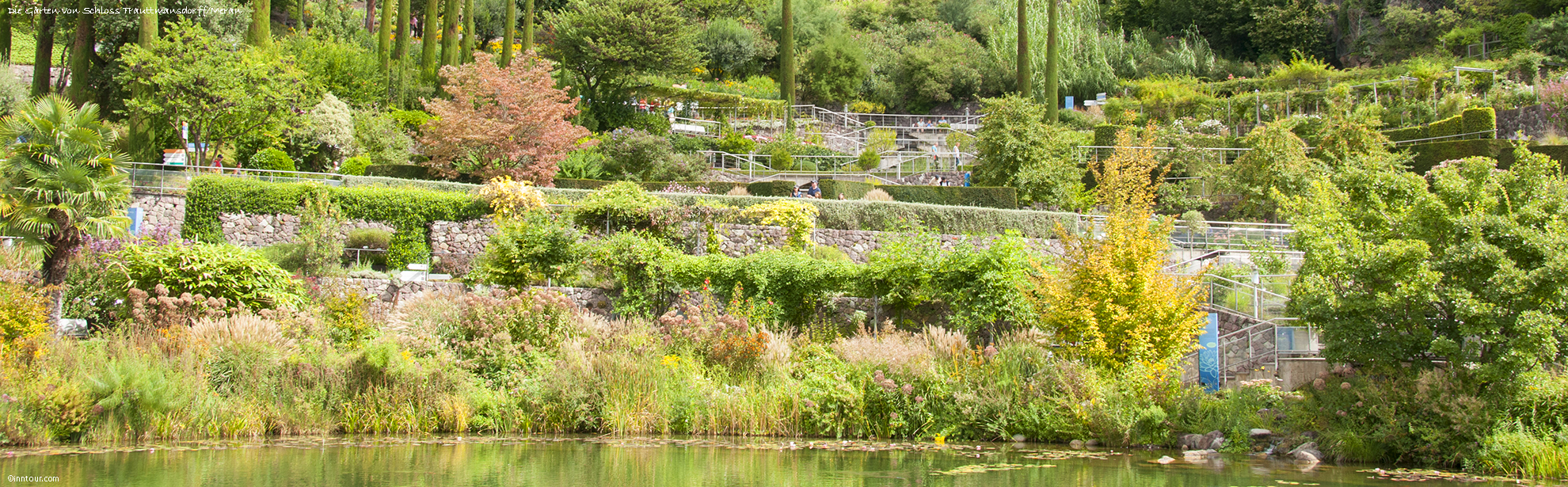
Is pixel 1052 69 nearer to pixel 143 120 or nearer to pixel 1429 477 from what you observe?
pixel 143 120

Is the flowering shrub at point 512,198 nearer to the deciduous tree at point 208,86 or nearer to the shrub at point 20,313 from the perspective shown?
the deciduous tree at point 208,86

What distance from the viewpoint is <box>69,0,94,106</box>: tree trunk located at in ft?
92.6

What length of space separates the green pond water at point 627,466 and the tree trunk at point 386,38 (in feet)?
85.7

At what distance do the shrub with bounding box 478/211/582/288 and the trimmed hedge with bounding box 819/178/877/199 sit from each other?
8961 millimetres

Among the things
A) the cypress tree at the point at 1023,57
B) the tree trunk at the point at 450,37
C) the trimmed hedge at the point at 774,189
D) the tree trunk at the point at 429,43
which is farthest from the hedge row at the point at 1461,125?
the tree trunk at the point at 429,43

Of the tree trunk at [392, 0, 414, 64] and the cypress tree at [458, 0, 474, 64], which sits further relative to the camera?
the cypress tree at [458, 0, 474, 64]

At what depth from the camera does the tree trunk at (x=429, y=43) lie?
1426 inches

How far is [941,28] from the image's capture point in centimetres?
5456

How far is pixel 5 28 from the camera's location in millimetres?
33250

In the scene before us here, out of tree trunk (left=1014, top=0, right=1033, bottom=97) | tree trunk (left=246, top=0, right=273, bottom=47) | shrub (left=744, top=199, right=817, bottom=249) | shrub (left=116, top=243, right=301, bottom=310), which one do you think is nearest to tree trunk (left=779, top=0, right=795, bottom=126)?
tree trunk (left=1014, top=0, right=1033, bottom=97)

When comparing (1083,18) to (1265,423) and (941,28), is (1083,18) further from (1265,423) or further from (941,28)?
(1265,423)

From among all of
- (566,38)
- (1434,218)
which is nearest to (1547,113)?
(1434,218)

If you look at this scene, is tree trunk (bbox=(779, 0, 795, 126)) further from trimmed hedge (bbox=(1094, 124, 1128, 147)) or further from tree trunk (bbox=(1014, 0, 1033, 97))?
trimmed hedge (bbox=(1094, 124, 1128, 147))

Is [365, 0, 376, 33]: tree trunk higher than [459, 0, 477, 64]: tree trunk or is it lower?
higher
